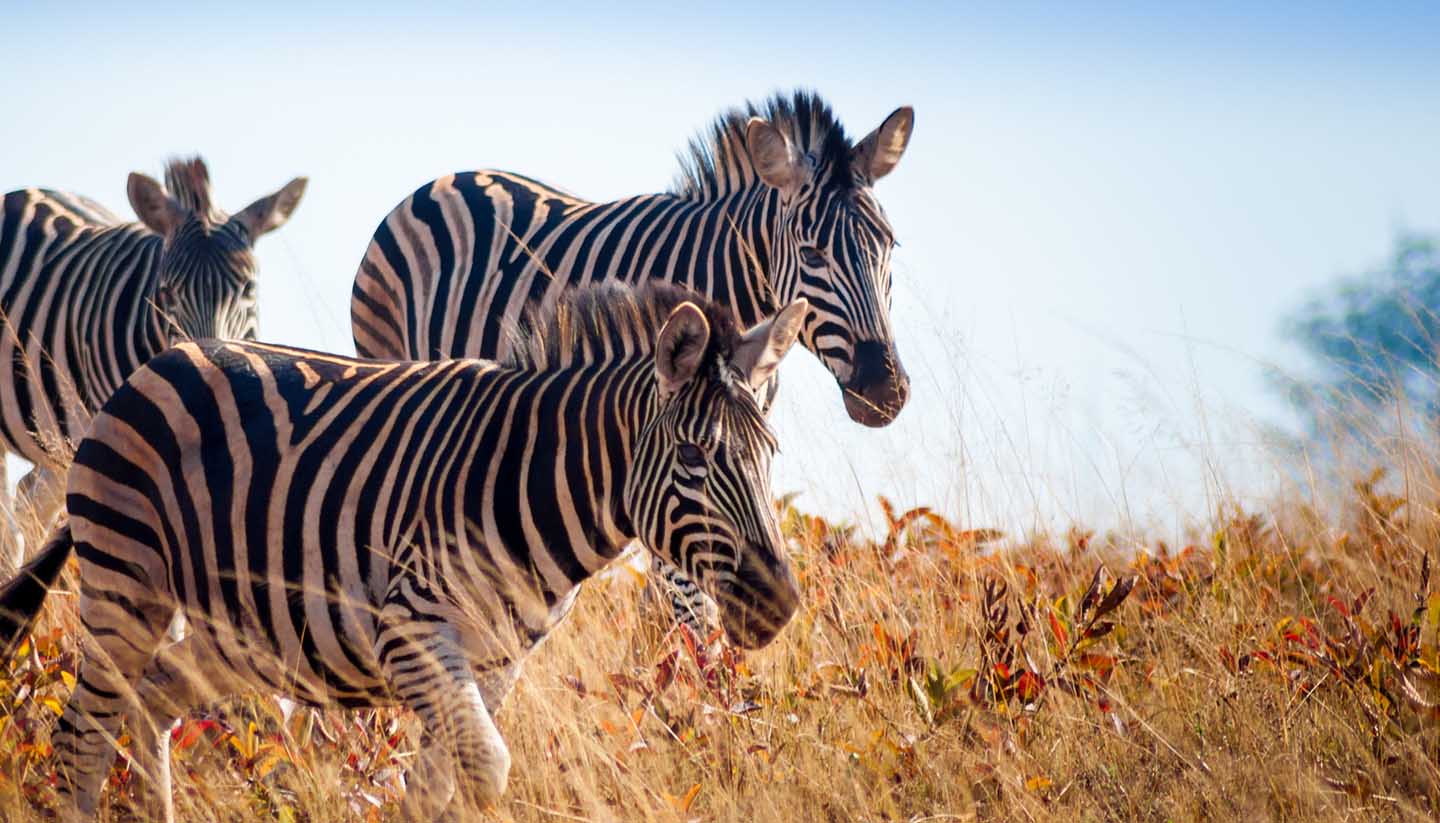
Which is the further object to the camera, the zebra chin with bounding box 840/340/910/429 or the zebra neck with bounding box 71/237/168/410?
the zebra neck with bounding box 71/237/168/410

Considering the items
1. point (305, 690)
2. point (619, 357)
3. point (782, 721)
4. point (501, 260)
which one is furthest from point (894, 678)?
point (501, 260)

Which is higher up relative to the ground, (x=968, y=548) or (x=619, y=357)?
(x=619, y=357)

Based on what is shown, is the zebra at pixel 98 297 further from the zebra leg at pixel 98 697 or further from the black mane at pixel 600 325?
the black mane at pixel 600 325

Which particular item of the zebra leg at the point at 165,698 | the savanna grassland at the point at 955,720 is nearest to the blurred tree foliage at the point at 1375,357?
the savanna grassland at the point at 955,720

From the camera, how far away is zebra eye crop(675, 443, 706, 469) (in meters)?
4.38

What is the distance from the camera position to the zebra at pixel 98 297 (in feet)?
29.1

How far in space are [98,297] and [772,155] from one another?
4877mm

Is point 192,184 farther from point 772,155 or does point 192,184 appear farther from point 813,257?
point 813,257

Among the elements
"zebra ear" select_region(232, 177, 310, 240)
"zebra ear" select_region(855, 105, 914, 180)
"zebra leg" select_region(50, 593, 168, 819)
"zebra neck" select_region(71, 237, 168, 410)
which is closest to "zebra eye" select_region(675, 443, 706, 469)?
"zebra leg" select_region(50, 593, 168, 819)

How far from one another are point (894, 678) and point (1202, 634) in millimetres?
1250

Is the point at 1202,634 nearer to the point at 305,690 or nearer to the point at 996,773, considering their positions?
the point at 996,773

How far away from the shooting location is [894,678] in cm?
568

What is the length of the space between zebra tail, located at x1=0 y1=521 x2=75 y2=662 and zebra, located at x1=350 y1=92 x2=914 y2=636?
195cm

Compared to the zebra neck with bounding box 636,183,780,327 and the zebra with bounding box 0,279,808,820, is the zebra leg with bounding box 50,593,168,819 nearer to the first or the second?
the zebra with bounding box 0,279,808,820
